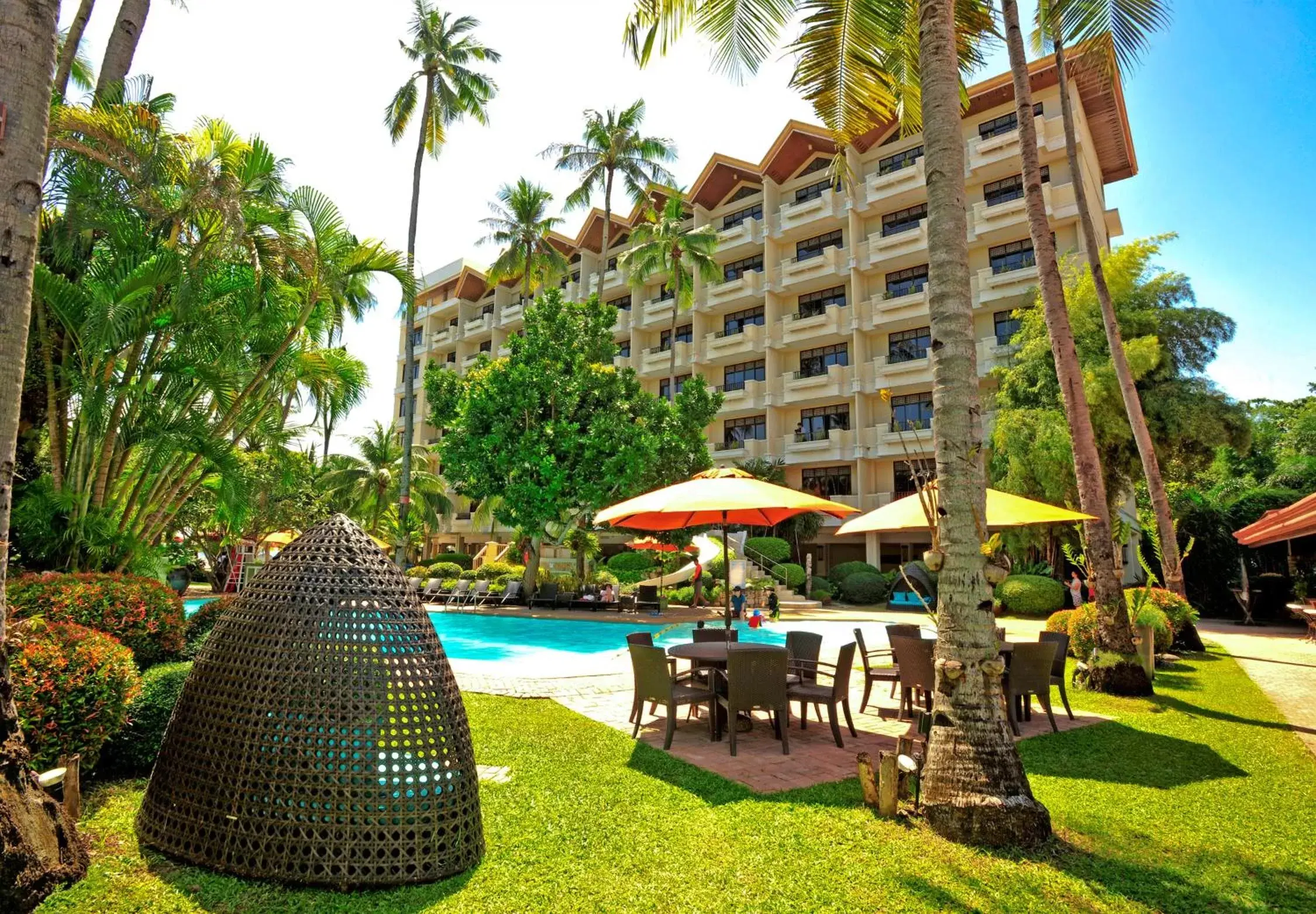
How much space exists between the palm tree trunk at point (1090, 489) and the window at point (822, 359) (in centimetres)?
2099

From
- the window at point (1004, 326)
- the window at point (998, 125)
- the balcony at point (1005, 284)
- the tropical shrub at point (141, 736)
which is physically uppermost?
the window at point (998, 125)

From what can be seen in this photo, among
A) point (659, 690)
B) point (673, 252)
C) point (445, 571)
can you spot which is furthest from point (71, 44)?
point (673, 252)

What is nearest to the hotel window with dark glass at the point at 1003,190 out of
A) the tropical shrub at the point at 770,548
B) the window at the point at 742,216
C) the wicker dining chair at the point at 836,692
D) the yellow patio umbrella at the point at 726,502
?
the window at the point at 742,216

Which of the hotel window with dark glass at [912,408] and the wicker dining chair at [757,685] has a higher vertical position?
the hotel window with dark glass at [912,408]

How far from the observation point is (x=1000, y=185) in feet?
88.5

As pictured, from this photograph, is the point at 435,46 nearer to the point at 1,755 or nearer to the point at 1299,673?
the point at 1,755

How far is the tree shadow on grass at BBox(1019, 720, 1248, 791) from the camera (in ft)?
17.5

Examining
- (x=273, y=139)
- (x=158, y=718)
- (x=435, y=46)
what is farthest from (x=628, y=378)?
(x=158, y=718)

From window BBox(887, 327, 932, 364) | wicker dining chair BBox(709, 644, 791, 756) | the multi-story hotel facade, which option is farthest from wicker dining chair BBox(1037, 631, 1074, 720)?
window BBox(887, 327, 932, 364)

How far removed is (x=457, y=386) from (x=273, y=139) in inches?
479

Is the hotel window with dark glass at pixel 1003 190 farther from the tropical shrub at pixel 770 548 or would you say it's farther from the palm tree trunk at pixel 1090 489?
the palm tree trunk at pixel 1090 489

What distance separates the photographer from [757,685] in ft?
19.4

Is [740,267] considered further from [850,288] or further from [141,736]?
[141,736]

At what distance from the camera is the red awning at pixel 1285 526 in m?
12.1
